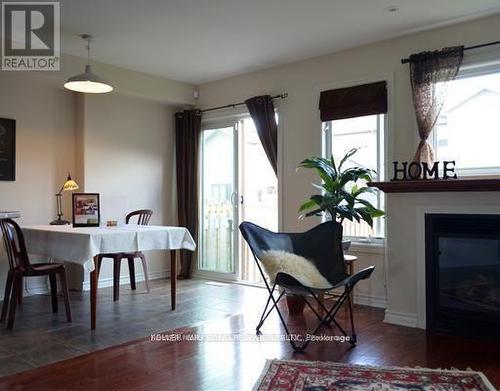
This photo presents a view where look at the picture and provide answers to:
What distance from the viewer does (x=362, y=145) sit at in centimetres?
457

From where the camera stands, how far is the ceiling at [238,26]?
11.8 ft

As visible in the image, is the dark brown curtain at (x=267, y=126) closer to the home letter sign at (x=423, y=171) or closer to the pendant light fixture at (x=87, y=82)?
the home letter sign at (x=423, y=171)

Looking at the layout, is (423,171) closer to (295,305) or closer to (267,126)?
(295,305)

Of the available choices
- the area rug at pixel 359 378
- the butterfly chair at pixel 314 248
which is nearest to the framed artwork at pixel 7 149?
the butterfly chair at pixel 314 248

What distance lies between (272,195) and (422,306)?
2464mm

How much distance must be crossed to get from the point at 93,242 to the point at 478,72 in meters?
3.43

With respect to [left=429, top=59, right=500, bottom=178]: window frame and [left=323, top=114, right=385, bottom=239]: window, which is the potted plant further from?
[left=429, top=59, right=500, bottom=178]: window frame

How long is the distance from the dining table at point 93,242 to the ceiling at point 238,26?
178 cm

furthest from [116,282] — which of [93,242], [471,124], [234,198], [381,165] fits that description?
[471,124]

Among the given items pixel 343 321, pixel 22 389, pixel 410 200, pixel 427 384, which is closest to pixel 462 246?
pixel 410 200

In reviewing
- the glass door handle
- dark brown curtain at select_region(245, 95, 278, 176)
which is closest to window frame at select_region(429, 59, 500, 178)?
dark brown curtain at select_region(245, 95, 278, 176)

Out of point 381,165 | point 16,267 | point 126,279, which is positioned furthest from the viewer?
point 126,279

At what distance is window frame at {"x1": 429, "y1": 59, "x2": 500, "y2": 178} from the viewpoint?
3.78 metres

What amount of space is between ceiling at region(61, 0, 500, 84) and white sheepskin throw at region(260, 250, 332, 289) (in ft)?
→ 6.43
